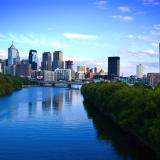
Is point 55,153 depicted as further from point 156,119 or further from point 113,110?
point 113,110

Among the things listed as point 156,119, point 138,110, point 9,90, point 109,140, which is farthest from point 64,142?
point 9,90

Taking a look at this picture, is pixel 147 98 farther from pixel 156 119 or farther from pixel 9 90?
pixel 9 90

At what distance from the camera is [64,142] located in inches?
1722

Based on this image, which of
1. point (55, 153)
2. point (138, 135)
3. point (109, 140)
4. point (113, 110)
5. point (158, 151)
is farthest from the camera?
point (113, 110)

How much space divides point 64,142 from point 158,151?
465 inches

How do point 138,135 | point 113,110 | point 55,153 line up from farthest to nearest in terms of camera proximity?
1. point 113,110
2. point 138,135
3. point 55,153

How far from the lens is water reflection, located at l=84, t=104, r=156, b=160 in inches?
1490

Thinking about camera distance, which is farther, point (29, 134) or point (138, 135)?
point (29, 134)

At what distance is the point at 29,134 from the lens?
48.0m

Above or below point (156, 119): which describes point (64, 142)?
below

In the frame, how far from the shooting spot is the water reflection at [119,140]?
37.8 m

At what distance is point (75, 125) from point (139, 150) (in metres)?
18.2

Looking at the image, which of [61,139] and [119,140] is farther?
[61,139]

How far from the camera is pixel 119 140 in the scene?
44.8 m
